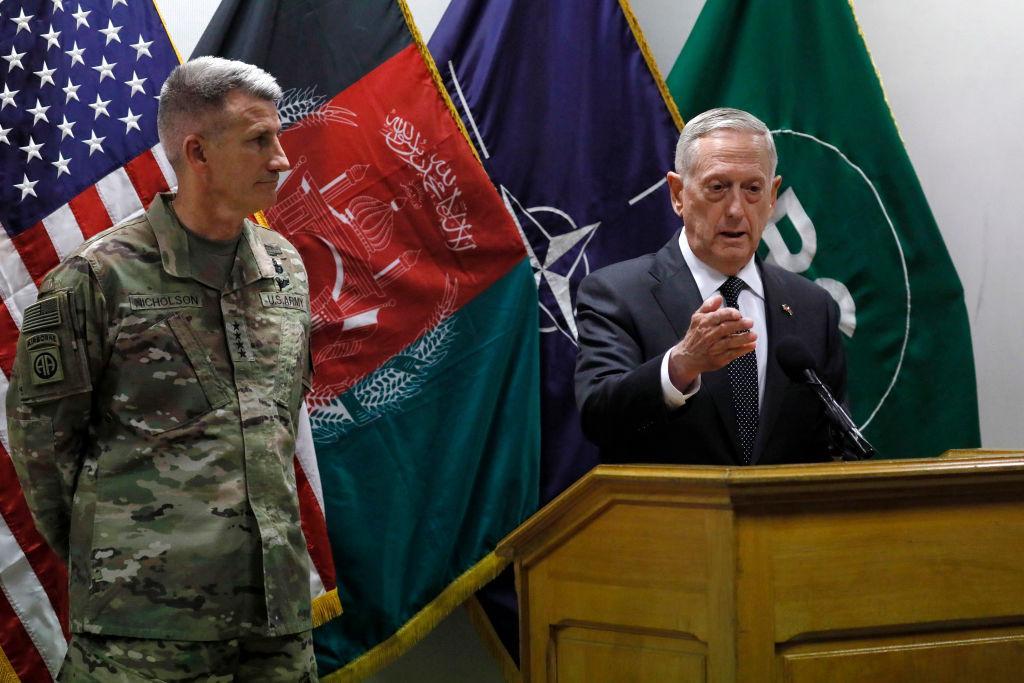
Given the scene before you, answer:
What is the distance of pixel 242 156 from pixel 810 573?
43.6 inches

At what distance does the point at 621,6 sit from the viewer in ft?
9.67

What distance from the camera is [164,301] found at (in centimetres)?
179

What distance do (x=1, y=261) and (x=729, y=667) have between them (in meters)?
1.70

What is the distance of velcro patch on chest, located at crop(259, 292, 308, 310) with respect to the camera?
1921mm

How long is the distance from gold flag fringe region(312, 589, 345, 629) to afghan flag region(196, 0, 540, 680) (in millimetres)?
123

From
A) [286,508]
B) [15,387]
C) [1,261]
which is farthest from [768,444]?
[1,261]

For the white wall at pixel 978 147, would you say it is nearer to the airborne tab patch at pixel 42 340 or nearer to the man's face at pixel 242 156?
the man's face at pixel 242 156

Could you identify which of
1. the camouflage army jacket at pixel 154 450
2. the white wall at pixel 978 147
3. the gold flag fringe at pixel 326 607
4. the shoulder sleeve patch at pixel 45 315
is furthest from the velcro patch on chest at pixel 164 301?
the white wall at pixel 978 147

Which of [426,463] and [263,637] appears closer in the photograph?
[263,637]

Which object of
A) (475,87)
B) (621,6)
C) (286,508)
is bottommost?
(286,508)


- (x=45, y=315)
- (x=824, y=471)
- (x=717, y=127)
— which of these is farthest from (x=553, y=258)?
(x=824, y=471)

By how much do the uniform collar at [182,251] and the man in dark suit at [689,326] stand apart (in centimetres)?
60

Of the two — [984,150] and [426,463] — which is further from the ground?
[984,150]

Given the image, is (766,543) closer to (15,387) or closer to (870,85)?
(15,387)
